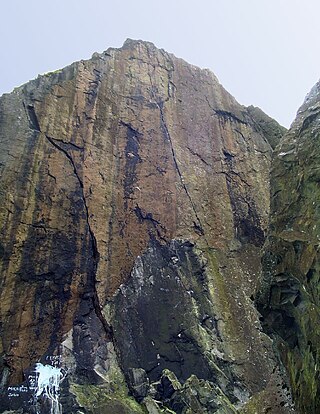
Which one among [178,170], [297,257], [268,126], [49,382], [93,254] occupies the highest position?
[268,126]

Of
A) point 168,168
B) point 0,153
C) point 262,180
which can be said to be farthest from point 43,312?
point 262,180

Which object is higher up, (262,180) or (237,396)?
(262,180)

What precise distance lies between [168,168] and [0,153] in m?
9.59

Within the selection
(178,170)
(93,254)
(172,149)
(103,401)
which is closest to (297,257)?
(103,401)

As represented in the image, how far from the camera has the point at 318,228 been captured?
29.5 ft

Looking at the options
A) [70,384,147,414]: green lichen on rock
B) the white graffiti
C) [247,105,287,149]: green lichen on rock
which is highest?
[247,105,287,149]: green lichen on rock

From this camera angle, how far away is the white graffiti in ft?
62.5

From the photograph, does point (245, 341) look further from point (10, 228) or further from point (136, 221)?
point (10, 228)

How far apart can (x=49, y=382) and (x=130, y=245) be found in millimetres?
8135

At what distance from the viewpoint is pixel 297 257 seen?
383 inches

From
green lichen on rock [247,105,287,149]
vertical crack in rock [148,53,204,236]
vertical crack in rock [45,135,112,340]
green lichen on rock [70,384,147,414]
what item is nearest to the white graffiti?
green lichen on rock [70,384,147,414]

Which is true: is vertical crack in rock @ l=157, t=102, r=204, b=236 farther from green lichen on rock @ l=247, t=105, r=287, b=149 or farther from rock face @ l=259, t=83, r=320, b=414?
rock face @ l=259, t=83, r=320, b=414

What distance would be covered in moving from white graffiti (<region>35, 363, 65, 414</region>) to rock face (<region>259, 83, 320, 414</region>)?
37.0 ft

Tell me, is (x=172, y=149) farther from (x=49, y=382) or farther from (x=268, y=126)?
(x=49, y=382)
